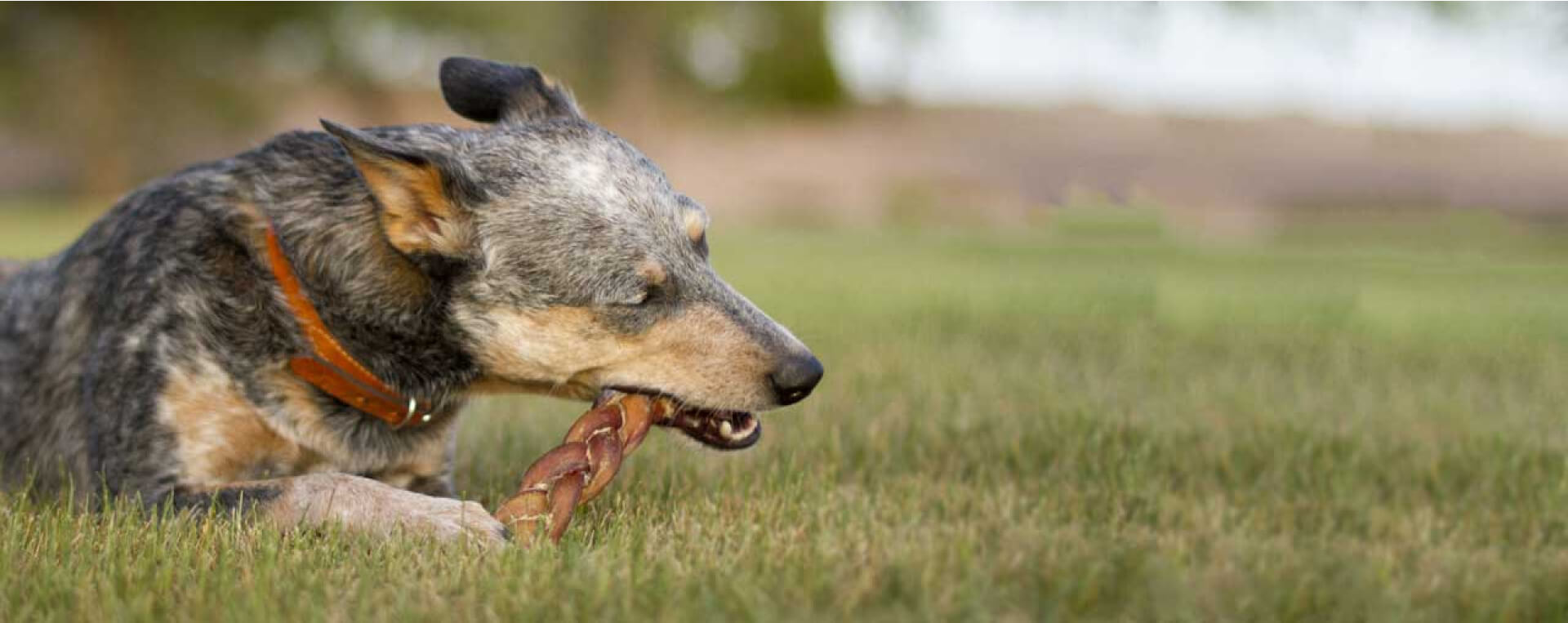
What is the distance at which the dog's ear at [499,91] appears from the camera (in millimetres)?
4285

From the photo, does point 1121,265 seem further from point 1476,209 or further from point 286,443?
point 1476,209

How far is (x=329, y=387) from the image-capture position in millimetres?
3768

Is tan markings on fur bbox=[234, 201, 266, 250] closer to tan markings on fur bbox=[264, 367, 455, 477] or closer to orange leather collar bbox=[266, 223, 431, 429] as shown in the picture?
orange leather collar bbox=[266, 223, 431, 429]

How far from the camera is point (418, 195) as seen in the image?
3648mm

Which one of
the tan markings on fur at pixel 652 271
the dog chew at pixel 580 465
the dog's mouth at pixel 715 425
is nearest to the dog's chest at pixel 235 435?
the dog chew at pixel 580 465

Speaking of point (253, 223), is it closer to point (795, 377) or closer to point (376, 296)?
point (376, 296)


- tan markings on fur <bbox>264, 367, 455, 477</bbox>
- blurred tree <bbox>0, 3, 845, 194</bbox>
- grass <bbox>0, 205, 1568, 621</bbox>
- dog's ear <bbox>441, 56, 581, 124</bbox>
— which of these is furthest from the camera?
blurred tree <bbox>0, 3, 845, 194</bbox>

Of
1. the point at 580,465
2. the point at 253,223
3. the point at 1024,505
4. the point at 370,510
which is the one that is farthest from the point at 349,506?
the point at 1024,505

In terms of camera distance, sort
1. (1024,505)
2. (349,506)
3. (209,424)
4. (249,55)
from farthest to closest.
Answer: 1. (249,55)
2. (1024,505)
3. (209,424)
4. (349,506)

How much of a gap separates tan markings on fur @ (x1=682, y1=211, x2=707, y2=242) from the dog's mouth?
0.53m

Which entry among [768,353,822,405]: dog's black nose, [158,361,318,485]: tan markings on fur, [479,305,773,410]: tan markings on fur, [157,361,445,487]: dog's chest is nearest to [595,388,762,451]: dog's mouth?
[479,305,773,410]: tan markings on fur

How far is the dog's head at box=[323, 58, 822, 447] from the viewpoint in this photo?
3.64m

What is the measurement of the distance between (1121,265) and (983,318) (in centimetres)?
321

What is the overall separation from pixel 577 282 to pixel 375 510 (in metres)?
0.83
